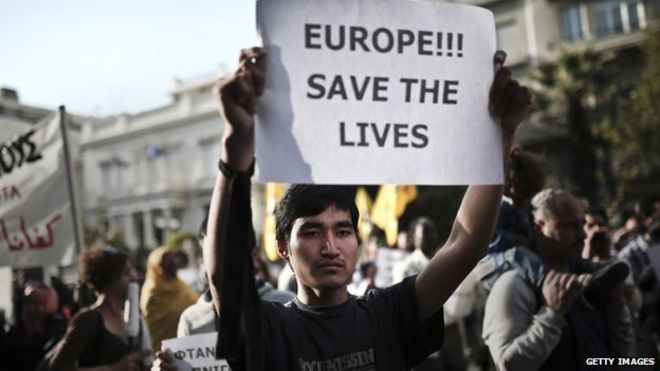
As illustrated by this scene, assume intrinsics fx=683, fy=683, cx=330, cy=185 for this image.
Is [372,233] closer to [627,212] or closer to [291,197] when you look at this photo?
[291,197]

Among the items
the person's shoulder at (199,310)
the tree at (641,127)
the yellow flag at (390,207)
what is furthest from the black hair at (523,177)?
the tree at (641,127)

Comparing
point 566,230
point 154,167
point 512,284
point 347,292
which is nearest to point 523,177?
point 566,230

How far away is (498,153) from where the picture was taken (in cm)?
174

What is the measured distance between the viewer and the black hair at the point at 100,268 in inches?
127

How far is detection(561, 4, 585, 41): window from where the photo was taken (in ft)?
89.4

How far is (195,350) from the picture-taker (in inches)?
98.3

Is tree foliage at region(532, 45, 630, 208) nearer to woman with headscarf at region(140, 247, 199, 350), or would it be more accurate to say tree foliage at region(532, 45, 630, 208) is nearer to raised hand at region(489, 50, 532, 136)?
woman with headscarf at region(140, 247, 199, 350)

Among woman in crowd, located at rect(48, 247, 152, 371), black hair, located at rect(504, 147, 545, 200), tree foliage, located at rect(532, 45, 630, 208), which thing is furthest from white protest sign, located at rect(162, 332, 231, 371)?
tree foliage, located at rect(532, 45, 630, 208)

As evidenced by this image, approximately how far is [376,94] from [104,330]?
1.90 m

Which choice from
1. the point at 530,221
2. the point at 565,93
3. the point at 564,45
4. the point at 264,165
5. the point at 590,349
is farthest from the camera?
the point at 564,45

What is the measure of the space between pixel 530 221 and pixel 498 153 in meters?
1.28

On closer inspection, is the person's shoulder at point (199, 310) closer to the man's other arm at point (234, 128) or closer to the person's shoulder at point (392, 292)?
the person's shoulder at point (392, 292)

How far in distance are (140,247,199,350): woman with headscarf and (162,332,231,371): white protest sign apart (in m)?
1.47

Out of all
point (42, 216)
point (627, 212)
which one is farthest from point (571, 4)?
point (42, 216)
